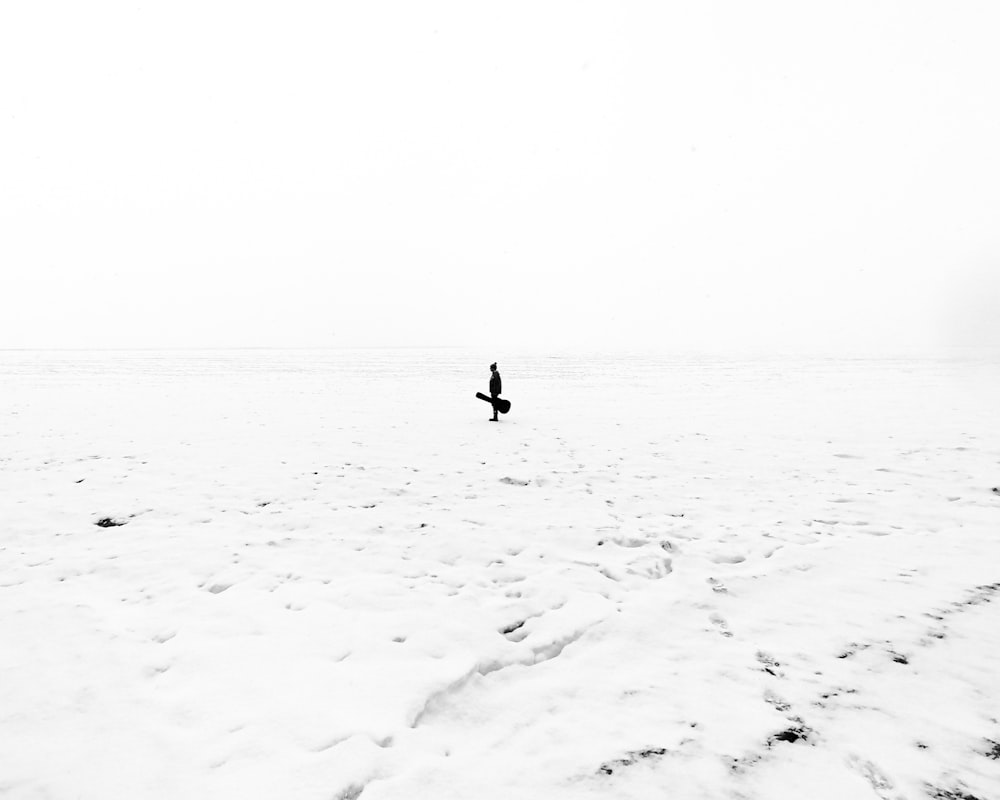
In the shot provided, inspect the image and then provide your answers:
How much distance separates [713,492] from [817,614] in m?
4.38

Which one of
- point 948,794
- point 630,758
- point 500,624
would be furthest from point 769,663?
point 500,624

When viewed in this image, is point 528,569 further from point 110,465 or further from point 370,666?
point 110,465

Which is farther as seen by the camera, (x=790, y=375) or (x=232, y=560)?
(x=790, y=375)

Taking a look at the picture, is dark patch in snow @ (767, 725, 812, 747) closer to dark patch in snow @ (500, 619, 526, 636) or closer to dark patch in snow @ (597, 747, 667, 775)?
dark patch in snow @ (597, 747, 667, 775)

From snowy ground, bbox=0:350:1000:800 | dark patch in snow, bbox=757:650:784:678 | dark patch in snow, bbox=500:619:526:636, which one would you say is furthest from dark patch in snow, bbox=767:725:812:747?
dark patch in snow, bbox=500:619:526:636

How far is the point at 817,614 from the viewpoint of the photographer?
5.38m

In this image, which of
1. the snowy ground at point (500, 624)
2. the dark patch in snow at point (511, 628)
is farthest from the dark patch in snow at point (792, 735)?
the dark patch in snow at point (511, 628)

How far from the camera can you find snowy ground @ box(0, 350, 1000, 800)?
11.6 feet

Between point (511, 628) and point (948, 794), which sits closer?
point (948, 794)

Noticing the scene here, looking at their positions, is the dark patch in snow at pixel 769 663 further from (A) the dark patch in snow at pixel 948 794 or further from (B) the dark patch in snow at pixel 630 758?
(B) the dark patch in snow at pixel 630 758

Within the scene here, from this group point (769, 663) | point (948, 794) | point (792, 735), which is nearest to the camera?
point (948, 794)

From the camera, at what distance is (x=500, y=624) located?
529 centimetres

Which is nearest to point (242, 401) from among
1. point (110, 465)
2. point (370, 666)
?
point (110, 465)

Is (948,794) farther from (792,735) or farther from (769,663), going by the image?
(769,663)
